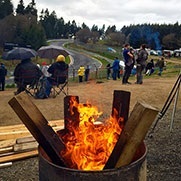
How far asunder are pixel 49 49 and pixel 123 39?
67312 millimetres

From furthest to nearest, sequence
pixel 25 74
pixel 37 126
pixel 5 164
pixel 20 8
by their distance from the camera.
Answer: pixel 20 8
pixel 25 74
pixel 5 164
pixel 37 126

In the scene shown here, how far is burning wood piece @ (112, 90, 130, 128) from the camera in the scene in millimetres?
3363

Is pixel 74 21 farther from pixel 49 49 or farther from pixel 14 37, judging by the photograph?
pixel 49 49

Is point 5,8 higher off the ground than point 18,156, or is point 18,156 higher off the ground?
point 5,8

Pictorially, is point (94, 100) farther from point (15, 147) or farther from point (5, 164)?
point (5, 164)

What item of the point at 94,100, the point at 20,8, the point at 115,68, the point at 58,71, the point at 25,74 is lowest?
the point at 94,100

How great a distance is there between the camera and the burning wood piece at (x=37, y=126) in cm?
Result: 265

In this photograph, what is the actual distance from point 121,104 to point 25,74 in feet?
21.8

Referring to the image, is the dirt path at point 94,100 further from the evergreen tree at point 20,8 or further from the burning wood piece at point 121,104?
the evergreen tree at point 20,8

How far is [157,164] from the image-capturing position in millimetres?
4918

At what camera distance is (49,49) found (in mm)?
11789

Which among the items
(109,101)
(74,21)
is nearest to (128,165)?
(109,101)

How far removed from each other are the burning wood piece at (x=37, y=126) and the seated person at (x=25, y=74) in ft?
22.7

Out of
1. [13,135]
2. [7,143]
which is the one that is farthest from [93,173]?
[13,135]
